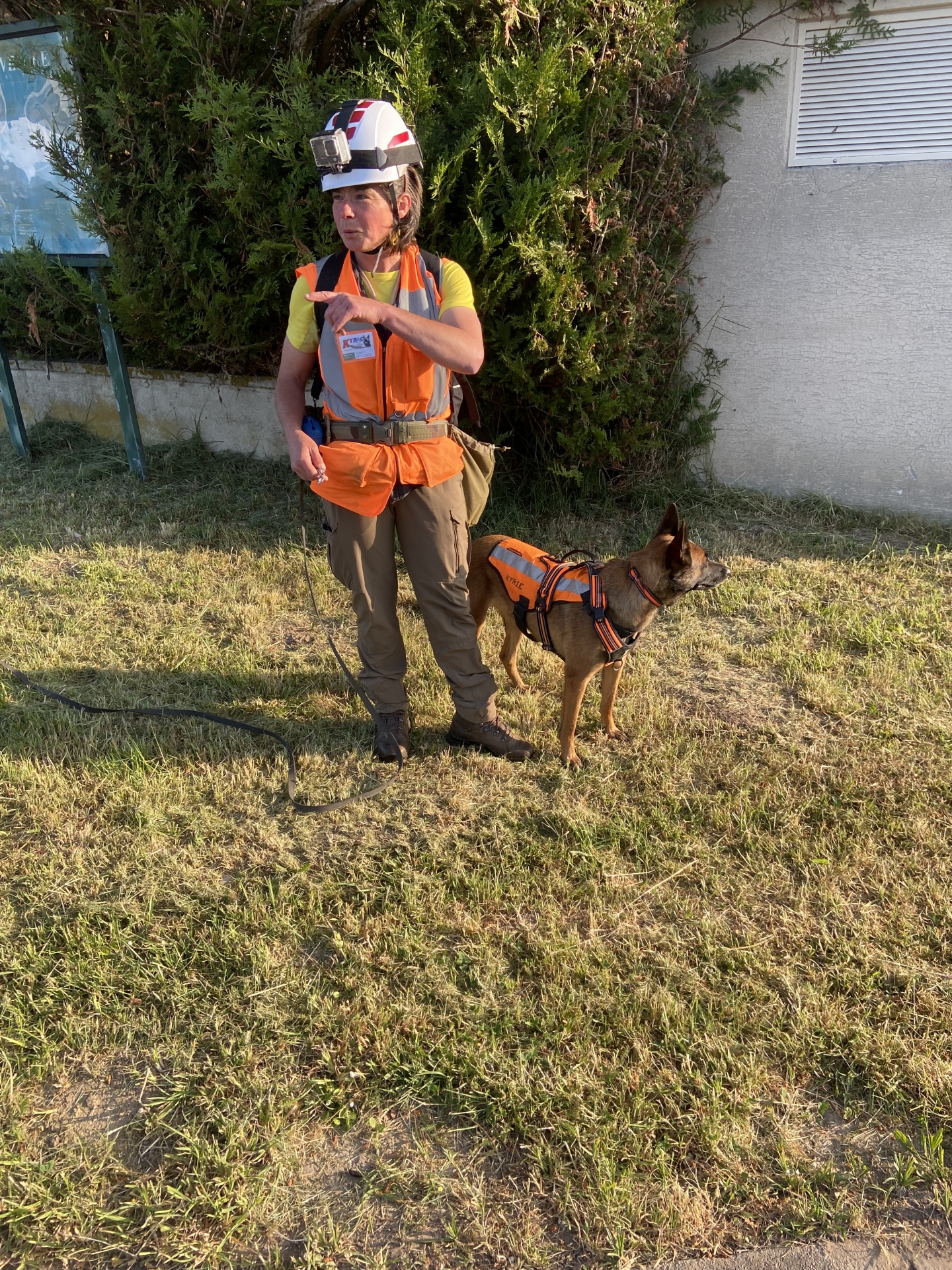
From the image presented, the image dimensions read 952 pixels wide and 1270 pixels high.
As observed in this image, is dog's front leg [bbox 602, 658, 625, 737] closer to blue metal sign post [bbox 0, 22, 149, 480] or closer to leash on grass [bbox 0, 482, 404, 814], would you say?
leash on grass [bbox 0, 482, 404, 814]

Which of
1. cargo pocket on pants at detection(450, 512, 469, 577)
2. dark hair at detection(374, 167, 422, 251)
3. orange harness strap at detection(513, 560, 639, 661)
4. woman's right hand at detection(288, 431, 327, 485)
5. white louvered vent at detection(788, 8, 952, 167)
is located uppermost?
white louvered vent at detection(788, 8, 952, 167)

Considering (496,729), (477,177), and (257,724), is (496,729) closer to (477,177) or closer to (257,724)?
(257,724)

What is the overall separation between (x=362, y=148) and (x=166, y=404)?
18.1 feet

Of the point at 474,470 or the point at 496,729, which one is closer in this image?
the point at 474,470

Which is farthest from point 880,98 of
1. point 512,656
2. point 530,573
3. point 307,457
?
point 307,457

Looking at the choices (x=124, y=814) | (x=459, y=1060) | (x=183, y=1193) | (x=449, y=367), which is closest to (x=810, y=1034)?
(x=459, y=1060)

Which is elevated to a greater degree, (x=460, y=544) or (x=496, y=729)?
(x=460, y=544)

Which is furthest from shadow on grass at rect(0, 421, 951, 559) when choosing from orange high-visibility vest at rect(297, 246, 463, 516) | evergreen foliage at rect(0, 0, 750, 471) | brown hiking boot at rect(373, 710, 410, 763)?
orange high-visibility vest at rect(297, 246, 463, 516)

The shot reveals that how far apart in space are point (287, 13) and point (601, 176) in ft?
8.49

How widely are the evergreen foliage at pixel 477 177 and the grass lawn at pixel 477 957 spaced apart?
2153mm

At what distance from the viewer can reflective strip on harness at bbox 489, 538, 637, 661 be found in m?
3.81

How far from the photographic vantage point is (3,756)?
163 inches

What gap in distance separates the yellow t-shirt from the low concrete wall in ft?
13.6

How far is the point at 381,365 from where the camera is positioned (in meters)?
3.37
